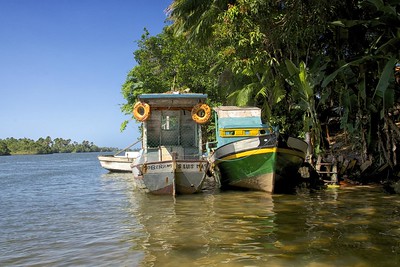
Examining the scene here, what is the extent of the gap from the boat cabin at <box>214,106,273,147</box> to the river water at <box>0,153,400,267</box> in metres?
3.67

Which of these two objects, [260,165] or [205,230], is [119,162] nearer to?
[260,165]

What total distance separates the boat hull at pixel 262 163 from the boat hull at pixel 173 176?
1.17 meters

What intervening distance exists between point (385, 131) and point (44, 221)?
377 inches

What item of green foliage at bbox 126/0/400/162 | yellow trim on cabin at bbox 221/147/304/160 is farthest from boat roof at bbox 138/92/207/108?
yellow trim on cabin at bbox 221/147/304/160

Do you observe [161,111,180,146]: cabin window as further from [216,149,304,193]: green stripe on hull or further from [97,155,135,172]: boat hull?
[97,155,135,172]: boat hull

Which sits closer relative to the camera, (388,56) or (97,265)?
(97,265)

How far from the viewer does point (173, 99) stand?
13555 mm

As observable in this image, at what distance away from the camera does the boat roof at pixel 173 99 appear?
1312 cm

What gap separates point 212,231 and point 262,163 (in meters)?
5.18

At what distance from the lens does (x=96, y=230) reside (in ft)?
24.0

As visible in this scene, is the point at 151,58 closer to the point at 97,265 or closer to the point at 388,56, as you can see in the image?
the point at 388,56

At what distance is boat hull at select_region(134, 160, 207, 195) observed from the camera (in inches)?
452

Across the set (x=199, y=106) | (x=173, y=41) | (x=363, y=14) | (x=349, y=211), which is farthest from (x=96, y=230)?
(x=173, y=41)

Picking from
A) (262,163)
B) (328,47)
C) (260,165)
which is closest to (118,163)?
(260,165)
